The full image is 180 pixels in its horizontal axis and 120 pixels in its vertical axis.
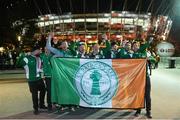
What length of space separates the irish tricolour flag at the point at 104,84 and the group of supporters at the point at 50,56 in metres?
0.27

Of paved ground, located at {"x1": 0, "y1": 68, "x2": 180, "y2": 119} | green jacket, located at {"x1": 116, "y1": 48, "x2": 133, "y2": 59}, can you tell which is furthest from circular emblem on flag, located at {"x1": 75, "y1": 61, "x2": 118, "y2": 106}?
green jacket, located at {"x1": 116, "y1": 48, "x2": 133, "y2": 59}

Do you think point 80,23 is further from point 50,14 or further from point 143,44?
point 143,44

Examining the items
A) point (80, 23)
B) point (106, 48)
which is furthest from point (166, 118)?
point (80, 23)

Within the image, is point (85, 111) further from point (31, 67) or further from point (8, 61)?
point (8, 61)

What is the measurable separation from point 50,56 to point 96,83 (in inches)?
56.6

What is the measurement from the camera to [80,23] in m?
68.3

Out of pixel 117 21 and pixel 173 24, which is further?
pixel 173 24

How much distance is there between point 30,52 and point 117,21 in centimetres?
5819

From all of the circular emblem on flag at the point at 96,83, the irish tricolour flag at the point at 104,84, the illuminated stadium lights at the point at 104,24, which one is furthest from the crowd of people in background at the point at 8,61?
the illuminated stadium lights at the point at 104,24

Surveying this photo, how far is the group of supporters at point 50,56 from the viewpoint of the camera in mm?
10438

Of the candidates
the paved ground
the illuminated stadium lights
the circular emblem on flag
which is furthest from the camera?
the illuminated stadium lights

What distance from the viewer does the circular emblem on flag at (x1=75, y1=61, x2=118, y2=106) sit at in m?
10.3

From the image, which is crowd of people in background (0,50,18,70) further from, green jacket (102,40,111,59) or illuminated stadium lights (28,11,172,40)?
illuminated stadium lights (28,11,172,40)

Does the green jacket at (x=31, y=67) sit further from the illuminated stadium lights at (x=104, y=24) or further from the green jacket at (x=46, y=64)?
the illuminated stadium lights at (x=104, y=24)
